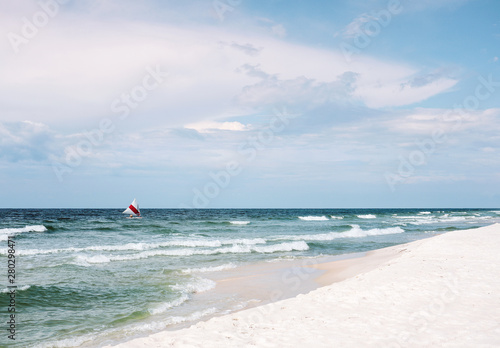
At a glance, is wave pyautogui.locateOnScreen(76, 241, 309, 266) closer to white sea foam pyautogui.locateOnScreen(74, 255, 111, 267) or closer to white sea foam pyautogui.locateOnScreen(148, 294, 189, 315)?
white sea foam pyautogui.locateOnScreen(74, 255, 111, 267)

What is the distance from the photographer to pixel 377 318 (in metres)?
7.29

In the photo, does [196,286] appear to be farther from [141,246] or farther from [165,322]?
[141,246]

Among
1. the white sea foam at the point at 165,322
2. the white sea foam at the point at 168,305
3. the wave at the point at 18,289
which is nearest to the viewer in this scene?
the white sea foam at the point at 165,322

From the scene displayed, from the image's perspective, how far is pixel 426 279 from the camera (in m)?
10.3

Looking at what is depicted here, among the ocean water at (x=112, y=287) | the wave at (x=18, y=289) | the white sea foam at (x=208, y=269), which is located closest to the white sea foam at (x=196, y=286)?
the ocean water at (x=112, y=287)

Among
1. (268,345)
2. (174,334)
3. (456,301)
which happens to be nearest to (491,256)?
(456,301)

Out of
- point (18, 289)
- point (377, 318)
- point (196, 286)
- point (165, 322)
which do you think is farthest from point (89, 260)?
point (377, 318)

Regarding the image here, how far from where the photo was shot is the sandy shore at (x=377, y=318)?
624 cm

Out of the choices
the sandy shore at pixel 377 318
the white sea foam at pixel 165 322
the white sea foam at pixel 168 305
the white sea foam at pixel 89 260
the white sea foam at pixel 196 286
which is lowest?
the white sea foam at pixel 89 260

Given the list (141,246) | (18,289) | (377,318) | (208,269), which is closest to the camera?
(377,318)

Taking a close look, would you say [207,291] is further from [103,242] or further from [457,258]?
[103,242]

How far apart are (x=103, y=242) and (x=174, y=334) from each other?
862 inches

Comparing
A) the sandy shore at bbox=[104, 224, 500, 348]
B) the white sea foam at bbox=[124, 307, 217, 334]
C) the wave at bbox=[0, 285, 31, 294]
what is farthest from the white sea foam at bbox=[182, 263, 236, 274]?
the sandy shore at bbox=[104, 224, 500, 348]

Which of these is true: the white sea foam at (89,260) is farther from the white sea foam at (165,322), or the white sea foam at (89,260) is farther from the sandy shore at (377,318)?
the sandy shore at (377,318)
